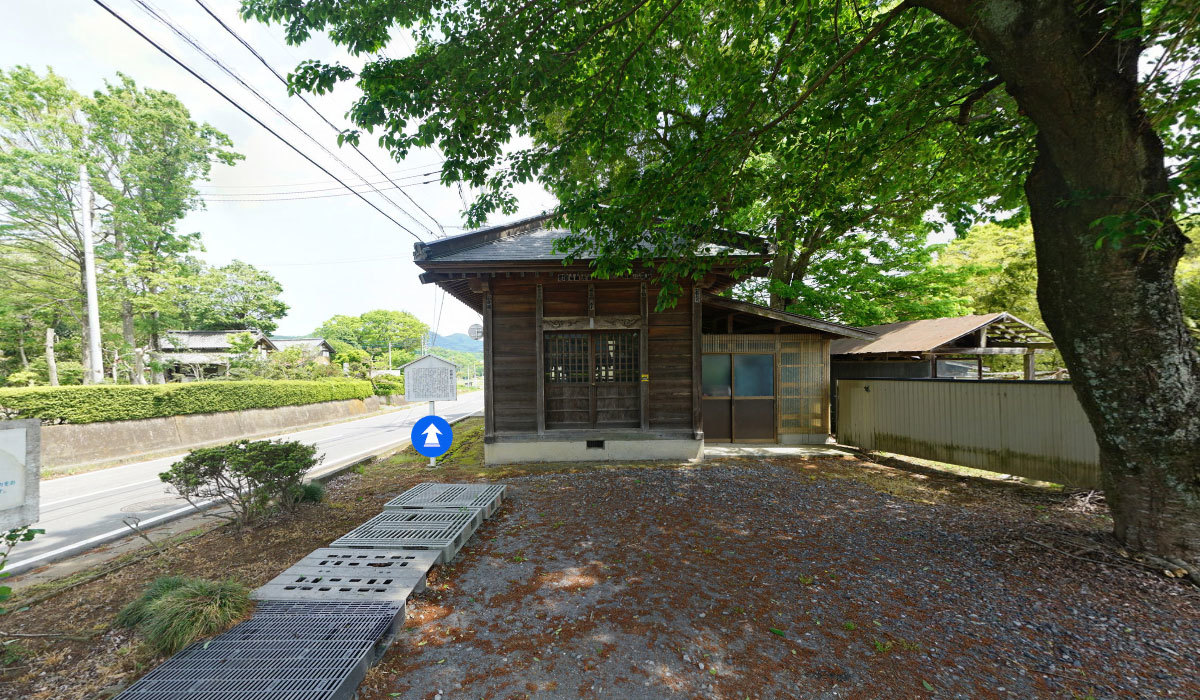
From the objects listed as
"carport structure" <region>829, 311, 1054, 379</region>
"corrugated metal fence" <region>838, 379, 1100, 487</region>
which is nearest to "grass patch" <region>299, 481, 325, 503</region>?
"corrugated metal fence" <region>838, 379, 1100, 487</region>

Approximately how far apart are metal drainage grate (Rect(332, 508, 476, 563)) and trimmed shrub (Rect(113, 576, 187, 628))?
1.09 meters

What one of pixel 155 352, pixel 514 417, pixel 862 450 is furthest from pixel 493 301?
pixel 155 352

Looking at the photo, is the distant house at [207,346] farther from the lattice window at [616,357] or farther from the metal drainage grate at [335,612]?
the metal drainage grate at [335,612]

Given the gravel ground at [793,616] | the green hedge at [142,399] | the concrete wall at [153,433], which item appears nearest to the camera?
the gravel ground at [793,616]

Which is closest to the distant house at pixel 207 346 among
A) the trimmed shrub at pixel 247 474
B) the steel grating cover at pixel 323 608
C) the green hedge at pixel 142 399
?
the green hedge at pixel 142 399

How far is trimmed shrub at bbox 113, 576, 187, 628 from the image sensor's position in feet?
8.91

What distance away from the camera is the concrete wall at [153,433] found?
9.85 metres

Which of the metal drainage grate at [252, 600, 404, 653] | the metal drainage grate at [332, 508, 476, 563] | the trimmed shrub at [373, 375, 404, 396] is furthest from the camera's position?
the trimmed shrub at [373, 375, 404, 396]

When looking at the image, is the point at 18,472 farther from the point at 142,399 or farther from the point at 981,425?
the point at 142,399

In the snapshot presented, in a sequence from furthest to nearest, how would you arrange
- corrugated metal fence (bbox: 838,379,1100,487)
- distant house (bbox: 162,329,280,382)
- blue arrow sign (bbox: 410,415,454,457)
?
distant house (bbox: 162,329,280,382) → blue arrow sign (bbox: 410,415,454,457) → corrugated metal fence (bbox: 838,379,1100,487)

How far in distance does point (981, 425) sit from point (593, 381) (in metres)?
6.82

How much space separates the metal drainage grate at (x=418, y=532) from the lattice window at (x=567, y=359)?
3886 millimetres

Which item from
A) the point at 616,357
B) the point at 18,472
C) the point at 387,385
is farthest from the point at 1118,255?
the point at 387,385

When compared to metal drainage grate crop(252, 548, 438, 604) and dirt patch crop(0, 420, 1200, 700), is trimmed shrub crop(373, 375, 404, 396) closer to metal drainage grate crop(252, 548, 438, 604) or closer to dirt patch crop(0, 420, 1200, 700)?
dirt patch crop(0, 420, 1200, 700)
